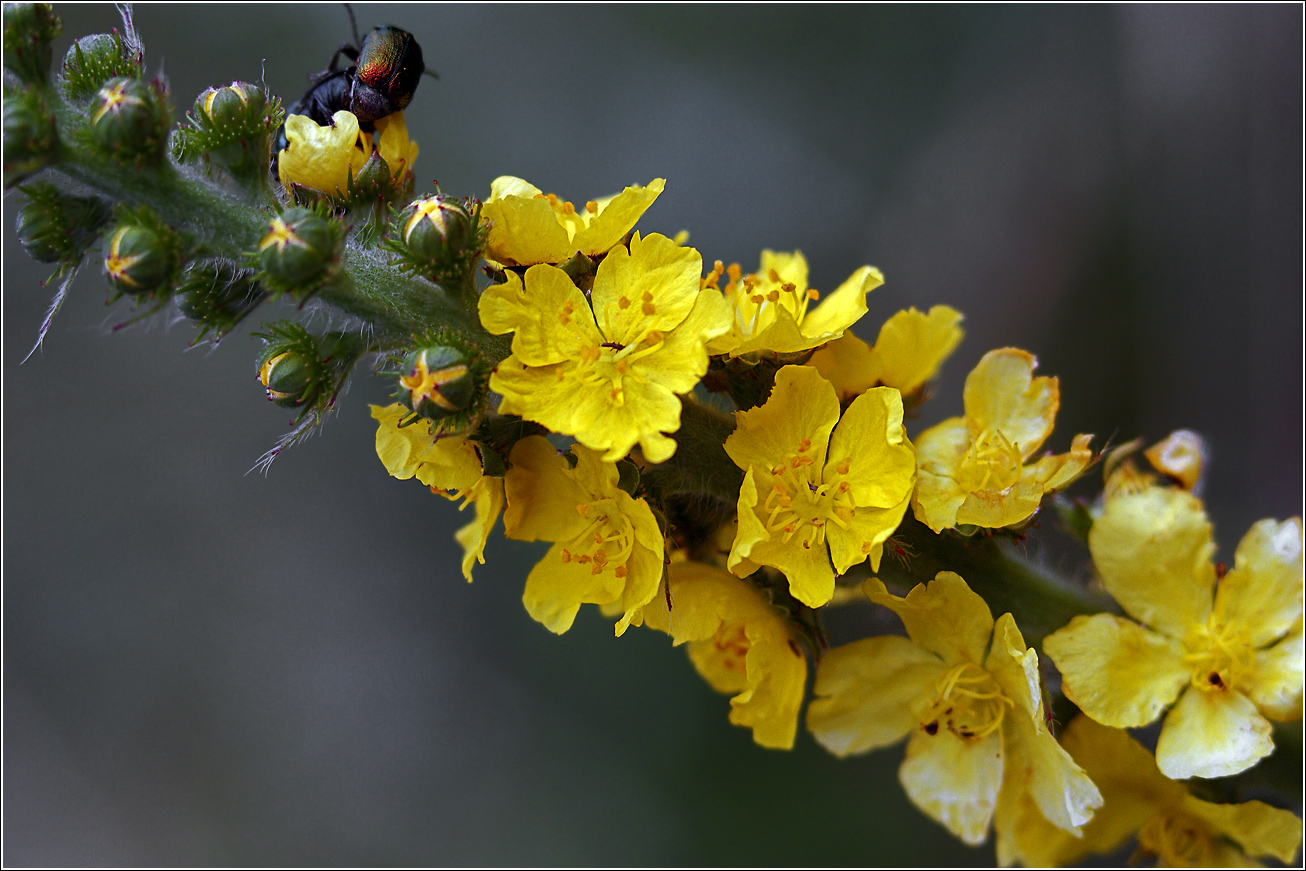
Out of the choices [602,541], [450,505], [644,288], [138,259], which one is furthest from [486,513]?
[450,505]

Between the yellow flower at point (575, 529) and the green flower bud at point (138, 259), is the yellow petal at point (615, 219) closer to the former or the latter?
the yellow flower at point (575, 529)

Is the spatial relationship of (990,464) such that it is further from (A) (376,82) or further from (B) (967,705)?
(A) (376,82)

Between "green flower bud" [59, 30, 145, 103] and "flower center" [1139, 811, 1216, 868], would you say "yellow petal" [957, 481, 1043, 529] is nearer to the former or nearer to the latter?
"flower center" [1139, 811, 1216, 868]

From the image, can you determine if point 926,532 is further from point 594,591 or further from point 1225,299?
point 1225,299

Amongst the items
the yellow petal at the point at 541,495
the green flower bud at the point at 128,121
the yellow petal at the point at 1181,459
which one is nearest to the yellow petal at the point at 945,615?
the yellow petal at the point at 541,495

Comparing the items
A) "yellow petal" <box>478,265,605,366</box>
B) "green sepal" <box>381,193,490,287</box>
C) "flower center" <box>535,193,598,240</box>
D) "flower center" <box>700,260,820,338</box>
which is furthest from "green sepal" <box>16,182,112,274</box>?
"flower center" <box>700,260,820,338</box>

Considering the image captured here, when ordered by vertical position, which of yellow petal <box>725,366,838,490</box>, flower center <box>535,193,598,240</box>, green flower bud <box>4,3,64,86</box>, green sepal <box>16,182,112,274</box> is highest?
green flower bud <box>4,3,64,86</box>
